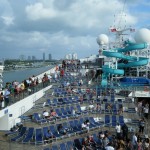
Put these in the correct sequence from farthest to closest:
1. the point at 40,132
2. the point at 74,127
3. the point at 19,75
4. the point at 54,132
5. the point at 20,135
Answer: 1. the point at 19,75
2. the point at 74,127
3. the point at 54,132
4. the point at 20,135
5. the point at 40,132

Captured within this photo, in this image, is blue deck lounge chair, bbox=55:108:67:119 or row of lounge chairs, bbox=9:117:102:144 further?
blue deck lounge chair, bbox=55:108:67:119

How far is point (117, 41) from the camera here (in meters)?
42.0

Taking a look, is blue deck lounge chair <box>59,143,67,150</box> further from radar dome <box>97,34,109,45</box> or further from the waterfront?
radar dome <box>97,34,109,45</box>

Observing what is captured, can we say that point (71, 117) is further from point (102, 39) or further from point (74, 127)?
point (102, 39)

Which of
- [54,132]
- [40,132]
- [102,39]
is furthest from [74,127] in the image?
[102,39]

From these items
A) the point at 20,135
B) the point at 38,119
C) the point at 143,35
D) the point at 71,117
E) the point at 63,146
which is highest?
the point at 143,35

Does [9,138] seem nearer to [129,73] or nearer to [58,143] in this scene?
[58,143]

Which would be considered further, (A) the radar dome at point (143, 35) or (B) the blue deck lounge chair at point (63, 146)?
(A) the radar dome at point (143, 35)

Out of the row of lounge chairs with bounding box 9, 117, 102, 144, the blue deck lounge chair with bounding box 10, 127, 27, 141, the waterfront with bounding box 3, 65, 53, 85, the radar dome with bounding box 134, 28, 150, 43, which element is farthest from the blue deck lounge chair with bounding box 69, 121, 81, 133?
the radar dome with bounding box 134, 28, 150, 43

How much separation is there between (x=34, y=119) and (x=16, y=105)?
5.49ft

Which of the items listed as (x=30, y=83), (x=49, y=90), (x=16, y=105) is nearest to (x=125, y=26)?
(x=49, y=90)

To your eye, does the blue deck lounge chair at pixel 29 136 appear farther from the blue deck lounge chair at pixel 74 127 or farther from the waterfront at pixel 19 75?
the waterfront at pixel 19 75

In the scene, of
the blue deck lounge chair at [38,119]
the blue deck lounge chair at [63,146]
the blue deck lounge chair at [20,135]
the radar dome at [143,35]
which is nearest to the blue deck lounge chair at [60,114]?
the blue deck lounge chair at [38,119]

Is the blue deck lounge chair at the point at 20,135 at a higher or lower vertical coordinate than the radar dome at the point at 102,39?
lower
